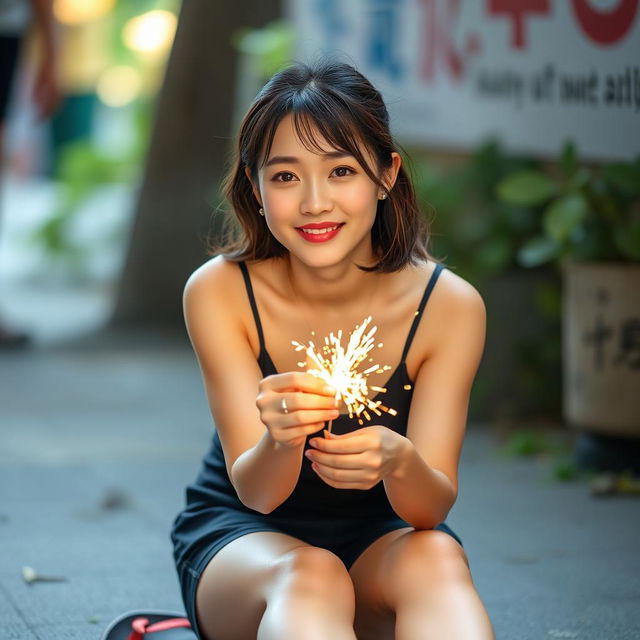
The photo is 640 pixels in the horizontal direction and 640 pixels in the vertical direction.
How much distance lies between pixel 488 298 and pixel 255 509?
7.86 feet

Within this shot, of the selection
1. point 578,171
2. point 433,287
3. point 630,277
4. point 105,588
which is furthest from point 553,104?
point 105,588

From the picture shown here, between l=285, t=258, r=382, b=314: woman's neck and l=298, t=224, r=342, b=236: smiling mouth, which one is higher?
l=298, t=224, r=342, b=236: smiling mouth

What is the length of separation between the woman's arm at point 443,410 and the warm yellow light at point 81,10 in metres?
13.0

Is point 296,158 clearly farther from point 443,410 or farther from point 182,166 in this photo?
point 182,166

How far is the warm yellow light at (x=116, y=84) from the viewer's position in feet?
47.7

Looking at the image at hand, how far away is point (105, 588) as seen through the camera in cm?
288

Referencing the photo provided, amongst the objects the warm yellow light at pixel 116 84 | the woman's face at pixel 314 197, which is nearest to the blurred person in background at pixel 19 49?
the woman's face at pixel 314 197

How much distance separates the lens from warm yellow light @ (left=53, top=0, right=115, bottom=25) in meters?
14.7

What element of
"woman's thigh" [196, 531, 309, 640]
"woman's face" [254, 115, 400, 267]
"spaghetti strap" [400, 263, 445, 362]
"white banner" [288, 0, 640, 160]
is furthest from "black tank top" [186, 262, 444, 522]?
"white banner" [288, 0, 640, 160]

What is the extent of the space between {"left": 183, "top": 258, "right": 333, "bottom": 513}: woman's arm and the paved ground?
0.60m

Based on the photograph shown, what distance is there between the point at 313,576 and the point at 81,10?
44.6 feet

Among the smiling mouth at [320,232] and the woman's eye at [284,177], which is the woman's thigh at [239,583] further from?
the woman's eye at [284,177]

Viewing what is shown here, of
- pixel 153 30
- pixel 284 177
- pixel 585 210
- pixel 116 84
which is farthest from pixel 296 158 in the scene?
pixel 116 84

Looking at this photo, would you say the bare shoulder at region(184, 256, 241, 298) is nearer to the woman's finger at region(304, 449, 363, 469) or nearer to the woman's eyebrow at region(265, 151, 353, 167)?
the woman's eyebrow at region(265, 151, 353, 167)
